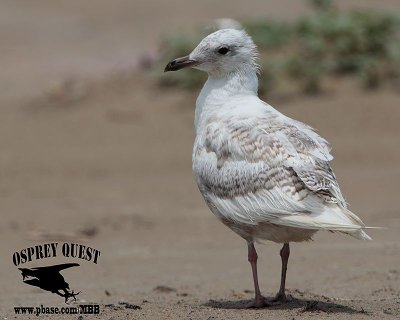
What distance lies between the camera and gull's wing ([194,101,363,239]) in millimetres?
6832

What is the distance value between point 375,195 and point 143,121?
5066 millimetres

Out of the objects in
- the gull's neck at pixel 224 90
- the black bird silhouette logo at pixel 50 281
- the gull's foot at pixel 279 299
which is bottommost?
the gull's foot at pixel 279 299

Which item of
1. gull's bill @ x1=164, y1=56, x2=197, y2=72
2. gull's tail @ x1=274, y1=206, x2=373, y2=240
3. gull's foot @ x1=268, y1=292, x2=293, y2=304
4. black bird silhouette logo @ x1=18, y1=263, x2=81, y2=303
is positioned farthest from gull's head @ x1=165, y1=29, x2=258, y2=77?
black bird silhouette logo @ x1=18, y1=263, x2=81, y2=303

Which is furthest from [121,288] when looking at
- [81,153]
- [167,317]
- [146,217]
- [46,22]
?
[46,22]

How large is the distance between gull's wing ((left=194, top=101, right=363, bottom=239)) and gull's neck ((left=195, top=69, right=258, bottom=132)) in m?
0.23

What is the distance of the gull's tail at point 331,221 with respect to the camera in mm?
6680

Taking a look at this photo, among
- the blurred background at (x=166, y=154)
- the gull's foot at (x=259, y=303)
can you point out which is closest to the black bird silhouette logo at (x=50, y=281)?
the blurred background at (x=166, y=154)

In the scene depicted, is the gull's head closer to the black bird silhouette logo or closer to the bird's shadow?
the bird's shadow

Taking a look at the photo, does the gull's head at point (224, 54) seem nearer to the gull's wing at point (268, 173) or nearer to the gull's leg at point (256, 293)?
the gull's wing at point (268, 173)

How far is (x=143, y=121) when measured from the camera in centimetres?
1709

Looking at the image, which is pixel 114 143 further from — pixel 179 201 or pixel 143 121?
pixel 179 201

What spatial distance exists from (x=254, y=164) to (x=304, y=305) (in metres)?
1.05

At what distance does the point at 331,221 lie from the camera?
6707 millimetres

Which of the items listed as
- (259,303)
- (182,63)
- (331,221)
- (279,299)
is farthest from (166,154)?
(331,221)
